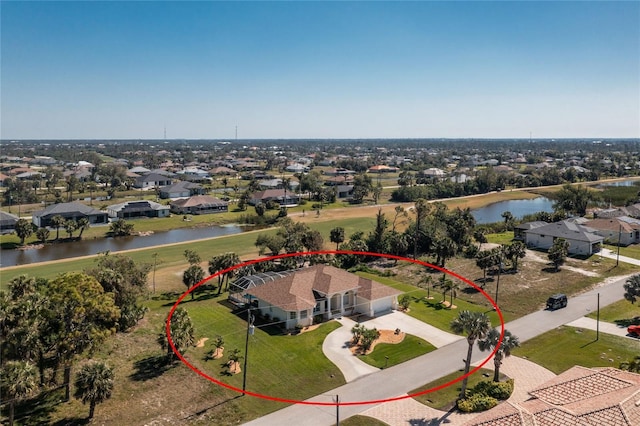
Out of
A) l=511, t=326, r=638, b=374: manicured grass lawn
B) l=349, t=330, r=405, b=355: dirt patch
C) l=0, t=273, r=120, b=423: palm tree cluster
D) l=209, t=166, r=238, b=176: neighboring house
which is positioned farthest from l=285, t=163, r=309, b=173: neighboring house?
l=0, t=273, r=120, b=423: palm tree cluster

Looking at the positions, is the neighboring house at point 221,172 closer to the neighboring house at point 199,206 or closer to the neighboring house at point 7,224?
the neighboring house at point 199,206

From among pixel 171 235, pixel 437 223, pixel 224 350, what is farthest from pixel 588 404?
pixel 171 235

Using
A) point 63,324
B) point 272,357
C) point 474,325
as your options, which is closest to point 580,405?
point 474,325

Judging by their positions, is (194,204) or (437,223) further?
(194,204)

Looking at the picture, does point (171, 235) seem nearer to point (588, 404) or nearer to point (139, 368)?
point (139, 368)

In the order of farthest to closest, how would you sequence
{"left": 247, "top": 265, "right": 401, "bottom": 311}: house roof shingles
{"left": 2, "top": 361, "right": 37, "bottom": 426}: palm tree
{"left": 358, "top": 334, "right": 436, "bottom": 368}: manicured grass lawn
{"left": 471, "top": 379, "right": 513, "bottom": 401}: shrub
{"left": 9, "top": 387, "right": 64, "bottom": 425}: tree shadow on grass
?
{"left": 247, "top": 265, "right": 401, "bottom": 311}: house roof shingles, {"left": 358, "top": 334, "right": 436, "bottom": 368}: manicured grass lawn, {"left": 471, "top": 379, "right": 513, "bottom": 401}: shrub, {"left": 9, "top": 387, "right": 64, "bottom": 425}: tree shadow on grass, {"left": 2, "top": 361, "right": 37, "bottom": 426}: palm tree

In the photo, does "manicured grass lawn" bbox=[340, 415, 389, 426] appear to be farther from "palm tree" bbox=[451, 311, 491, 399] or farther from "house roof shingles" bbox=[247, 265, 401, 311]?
"house roof shingles" bbox=[247, 265, 401, 311]
